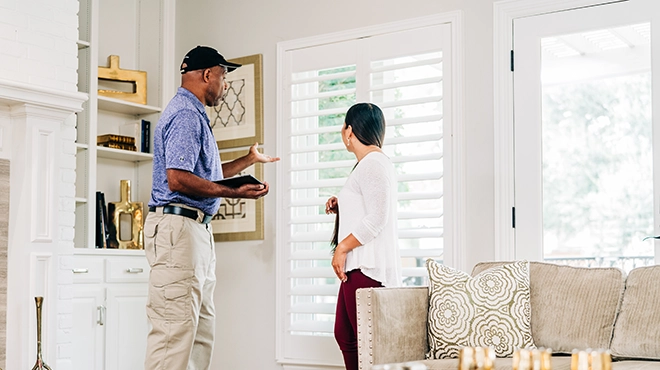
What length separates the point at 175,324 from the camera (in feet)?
10.7

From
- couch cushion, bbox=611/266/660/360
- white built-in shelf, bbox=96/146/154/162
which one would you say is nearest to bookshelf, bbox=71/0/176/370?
white built-in shelf, bbox=96/146/154/162

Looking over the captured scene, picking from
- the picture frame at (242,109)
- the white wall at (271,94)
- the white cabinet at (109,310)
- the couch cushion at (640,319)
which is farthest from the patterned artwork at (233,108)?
the couch cushion at (640,319)

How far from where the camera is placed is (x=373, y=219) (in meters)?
3.43

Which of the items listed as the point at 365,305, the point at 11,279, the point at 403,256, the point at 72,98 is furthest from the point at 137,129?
the point at 365,305

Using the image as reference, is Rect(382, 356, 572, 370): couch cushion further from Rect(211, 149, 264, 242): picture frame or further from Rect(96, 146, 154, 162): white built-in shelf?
Rect(96, 146, 154, 162): white built-in shelf

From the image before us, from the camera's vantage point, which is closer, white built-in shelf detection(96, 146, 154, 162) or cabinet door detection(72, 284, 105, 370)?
cabinet door detection(72, 284, 105, 370)

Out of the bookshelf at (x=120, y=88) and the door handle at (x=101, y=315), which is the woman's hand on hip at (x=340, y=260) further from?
the bookshelf at (x=120, y=88)

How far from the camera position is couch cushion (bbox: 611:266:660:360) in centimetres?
281

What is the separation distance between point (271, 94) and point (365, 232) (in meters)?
1.79

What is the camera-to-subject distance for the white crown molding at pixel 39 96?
393 cm

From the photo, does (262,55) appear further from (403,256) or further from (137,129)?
(403,256)

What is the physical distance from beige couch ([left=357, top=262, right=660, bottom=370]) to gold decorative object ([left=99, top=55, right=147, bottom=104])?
9.17ft

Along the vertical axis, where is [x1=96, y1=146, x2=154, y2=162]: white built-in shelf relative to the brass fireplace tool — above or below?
above

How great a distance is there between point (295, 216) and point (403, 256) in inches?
32.6
